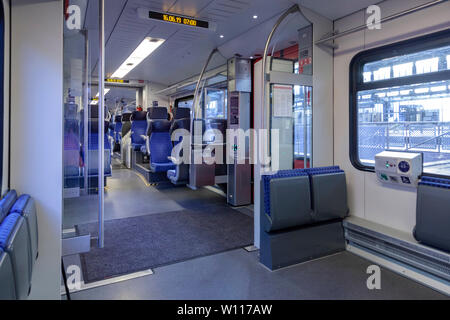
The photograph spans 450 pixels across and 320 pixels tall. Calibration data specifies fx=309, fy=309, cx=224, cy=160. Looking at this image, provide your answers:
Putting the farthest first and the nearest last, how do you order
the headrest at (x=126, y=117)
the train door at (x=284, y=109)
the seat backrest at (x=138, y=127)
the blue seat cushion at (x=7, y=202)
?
the headrest at (x=126, y=117), the seat backrest at (x=138, y=127), the train door at (x=284, y=109), the blue seat cushion at (x=7, y=202)

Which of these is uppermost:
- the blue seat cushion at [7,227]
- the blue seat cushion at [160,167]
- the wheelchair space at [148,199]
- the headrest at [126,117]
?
the headrest at [126,117]

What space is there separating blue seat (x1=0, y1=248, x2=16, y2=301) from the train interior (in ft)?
0.06

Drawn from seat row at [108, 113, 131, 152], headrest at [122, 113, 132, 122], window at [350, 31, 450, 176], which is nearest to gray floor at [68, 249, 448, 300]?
→ window at [350, 31, 450, 176]

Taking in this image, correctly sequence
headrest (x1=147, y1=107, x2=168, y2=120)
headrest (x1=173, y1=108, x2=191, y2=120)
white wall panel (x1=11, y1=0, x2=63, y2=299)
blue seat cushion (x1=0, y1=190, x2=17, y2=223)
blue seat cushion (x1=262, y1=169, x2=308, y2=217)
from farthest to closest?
headrest (x1=147, y1=107, x2=168, y2=120), headrest (x1=173, y1=108, x2=191, y2=120), blue seat cushion (x1=262, y1=169, x2=308, y2=217), white wall panel (x1=11, y1=0, x2=63, y2=299), blue seat cushion (x1=0, y1=190, x2=17, y2=223)

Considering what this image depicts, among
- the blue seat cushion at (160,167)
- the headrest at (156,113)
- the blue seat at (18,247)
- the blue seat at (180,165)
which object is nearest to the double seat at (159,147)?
the blue seat cushion at (160,167)

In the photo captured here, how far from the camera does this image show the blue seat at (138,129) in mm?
9273

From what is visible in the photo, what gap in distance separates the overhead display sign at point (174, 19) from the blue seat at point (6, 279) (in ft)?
11.7

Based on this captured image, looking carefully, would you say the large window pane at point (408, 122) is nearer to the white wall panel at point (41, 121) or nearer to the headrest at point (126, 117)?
the white wall panel at point (41, 121)

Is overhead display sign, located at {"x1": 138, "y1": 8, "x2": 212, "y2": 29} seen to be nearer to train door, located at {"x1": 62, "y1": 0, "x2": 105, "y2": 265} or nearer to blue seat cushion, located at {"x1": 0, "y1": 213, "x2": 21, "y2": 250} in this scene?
train door, located at {"x1": 62, "y1": 0, "x2": 105, "y2": 265}

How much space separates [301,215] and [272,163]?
79cm

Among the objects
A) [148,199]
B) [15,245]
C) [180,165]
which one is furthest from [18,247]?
[148,199]

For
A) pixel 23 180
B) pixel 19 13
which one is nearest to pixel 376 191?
pixel 23 180

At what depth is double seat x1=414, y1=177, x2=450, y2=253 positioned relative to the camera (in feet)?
8.70

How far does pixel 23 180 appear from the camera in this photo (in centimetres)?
218
